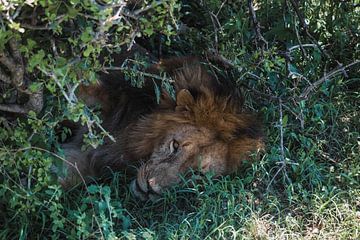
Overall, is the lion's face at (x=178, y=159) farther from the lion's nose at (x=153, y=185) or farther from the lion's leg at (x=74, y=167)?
the lion's leg at (x=74, y=167)

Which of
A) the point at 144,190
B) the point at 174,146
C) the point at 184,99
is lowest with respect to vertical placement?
the point at 144,190

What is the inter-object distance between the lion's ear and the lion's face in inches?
4.2

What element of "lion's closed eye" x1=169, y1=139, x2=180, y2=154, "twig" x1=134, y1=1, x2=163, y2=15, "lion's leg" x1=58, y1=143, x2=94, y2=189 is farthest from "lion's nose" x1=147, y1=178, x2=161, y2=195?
"twig" x1=134, y1=1, x2=163, y2=15

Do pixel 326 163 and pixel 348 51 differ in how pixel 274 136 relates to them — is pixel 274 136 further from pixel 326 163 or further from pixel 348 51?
pixel 348 51

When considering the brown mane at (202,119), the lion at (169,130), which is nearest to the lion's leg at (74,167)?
the lion at (169,130)

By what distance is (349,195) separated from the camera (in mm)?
3781

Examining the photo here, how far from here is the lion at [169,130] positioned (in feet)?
12.3

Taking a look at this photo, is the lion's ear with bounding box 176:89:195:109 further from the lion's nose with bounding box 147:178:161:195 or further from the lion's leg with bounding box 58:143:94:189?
the lion's leg with bounding box 58:143:94:189

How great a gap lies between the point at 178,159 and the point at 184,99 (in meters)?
0.32

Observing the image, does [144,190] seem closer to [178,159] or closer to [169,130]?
[178,159]

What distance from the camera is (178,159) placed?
3.72m

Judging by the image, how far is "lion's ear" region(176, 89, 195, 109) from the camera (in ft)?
12.5

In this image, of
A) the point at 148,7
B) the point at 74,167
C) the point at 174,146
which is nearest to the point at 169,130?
the point at 174,146

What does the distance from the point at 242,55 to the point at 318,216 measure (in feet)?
3.30
